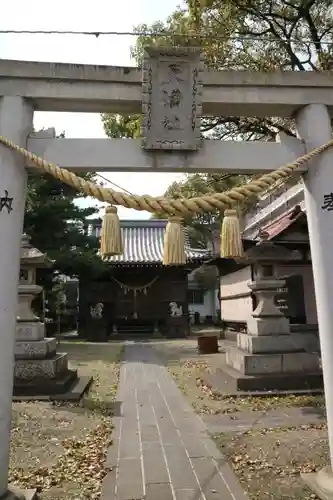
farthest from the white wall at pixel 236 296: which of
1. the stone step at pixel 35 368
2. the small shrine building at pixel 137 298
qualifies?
the stone step at pixel 35 368

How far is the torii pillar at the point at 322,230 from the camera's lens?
3.78 meters

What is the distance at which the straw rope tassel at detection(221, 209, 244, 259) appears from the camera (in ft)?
13.0

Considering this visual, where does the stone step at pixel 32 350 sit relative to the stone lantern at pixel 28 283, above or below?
below

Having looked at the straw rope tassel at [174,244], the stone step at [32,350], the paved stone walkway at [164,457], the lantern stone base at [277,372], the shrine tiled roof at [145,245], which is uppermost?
the shrine tiled roof at [145,245]

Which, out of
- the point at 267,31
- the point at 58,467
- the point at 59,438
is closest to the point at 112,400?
the point at 59,438

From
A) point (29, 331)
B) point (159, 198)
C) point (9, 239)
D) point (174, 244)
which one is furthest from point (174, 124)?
point (29, 331)

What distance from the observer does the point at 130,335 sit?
25.7 m

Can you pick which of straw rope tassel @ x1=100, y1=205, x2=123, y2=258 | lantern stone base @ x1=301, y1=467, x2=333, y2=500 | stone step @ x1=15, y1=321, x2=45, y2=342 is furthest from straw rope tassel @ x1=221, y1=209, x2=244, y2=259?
stone step @ x1=15, y1=321, x2=45, y2=342

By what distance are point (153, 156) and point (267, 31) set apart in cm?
751

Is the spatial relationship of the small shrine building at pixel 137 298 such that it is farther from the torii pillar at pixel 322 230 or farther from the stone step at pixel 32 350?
the torii pillar at pixel 322 230

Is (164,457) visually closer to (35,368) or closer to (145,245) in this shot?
(35,368)

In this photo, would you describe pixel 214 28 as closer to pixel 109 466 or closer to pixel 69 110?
pixel 69 110

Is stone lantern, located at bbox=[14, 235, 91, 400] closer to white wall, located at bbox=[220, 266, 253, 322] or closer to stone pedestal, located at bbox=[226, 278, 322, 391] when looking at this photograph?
stone pedestal, located at bbox=[226, 278, 322, 391]

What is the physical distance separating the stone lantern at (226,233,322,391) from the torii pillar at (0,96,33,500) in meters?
6.16
